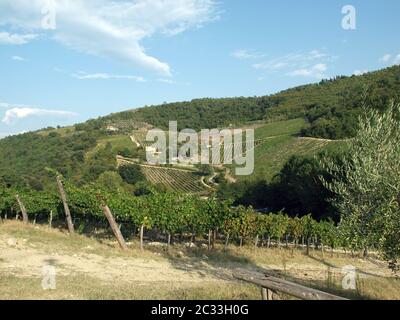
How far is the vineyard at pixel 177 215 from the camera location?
25.5 m

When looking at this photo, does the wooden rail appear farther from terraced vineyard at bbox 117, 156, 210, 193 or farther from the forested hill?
the forested hill

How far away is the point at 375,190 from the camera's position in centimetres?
979

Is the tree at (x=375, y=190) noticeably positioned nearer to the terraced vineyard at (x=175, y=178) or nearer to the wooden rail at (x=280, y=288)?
the wooden rail at (x=280, y=288)

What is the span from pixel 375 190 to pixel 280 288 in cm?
384

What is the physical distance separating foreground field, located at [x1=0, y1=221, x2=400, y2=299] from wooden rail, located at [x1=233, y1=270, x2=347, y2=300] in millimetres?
2874

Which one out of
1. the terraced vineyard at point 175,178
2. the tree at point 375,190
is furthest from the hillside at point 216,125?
the tree at point 375,190

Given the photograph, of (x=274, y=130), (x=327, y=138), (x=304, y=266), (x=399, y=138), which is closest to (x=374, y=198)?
(x=399, y=138)

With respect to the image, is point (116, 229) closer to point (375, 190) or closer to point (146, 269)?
point (146, 269)

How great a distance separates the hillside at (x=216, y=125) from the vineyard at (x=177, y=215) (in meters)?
20.9

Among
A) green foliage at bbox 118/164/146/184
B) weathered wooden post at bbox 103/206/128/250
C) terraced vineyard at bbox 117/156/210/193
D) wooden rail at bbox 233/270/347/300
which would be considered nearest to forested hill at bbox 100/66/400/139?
terraced vineyard at bbox 117/156/210/193

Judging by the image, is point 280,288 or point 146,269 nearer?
point 280,288

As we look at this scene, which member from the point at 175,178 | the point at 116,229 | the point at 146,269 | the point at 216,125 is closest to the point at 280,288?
the point at 146,269

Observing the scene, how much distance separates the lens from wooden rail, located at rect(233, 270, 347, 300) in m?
6.90
